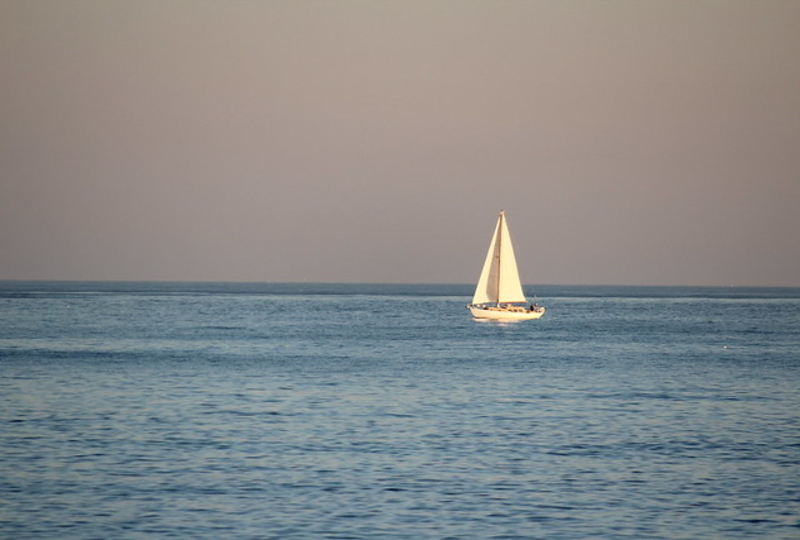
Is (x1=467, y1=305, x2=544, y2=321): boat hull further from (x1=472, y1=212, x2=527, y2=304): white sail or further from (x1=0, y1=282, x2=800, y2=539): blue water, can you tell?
(x1=0, y1=282, x2=800, y2=539): blue water

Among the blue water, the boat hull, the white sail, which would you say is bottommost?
the blue water

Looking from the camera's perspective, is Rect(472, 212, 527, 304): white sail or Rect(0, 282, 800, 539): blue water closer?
Rect(0, 282, 800, 539): blue water

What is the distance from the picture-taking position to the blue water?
2470cm

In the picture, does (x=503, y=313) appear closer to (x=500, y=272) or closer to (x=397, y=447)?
(x=500, y=272)

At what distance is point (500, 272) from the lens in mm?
126438

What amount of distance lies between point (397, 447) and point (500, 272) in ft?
307

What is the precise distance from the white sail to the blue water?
53255 mm

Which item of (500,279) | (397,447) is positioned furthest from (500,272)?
(397,447)

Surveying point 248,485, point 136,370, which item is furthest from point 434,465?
point 136,370

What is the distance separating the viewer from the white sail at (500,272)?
126062 mm

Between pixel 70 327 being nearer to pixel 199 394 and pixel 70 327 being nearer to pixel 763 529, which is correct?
pixel 199 394

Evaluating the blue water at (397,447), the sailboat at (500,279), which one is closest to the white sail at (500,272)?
the sailboat at (500,279)

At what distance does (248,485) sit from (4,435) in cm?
1180

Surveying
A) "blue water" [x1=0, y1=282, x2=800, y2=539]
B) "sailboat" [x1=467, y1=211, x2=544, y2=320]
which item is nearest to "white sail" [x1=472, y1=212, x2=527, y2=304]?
"sailboat" [x1=467, y1=211, x2=544, y2=320]
